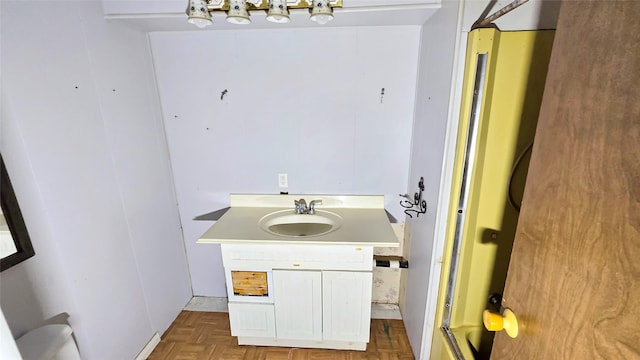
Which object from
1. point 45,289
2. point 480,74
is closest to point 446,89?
point 480,74

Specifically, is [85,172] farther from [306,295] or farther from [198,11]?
[306,295]

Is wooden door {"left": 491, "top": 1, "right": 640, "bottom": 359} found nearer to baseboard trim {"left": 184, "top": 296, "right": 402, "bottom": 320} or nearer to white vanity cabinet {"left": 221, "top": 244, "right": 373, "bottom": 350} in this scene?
white vanity cabinet {"left": 221, "top": 244, "right": 373, "bottom": 350}

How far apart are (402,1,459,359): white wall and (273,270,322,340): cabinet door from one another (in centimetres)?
56

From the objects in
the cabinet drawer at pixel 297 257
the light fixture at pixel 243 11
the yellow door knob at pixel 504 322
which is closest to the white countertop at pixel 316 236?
the cabinet drawer at pixel 297 257

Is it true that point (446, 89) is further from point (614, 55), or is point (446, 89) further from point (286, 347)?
point (286, 347)

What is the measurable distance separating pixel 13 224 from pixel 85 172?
33 centimetres

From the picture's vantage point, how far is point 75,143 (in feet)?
4.15

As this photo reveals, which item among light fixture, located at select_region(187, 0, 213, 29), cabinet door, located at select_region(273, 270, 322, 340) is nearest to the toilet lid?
cabinet door, located at select_region(273, 270, 322, 340)

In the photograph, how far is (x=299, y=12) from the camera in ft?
4.74

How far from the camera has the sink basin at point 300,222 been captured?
186 centimetres

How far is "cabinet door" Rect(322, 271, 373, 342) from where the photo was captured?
1574 mm

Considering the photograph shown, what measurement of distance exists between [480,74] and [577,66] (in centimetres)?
63

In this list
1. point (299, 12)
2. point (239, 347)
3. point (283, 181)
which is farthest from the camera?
point (283, 181)

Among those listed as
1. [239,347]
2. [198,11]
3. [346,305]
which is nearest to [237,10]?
[198,11]
